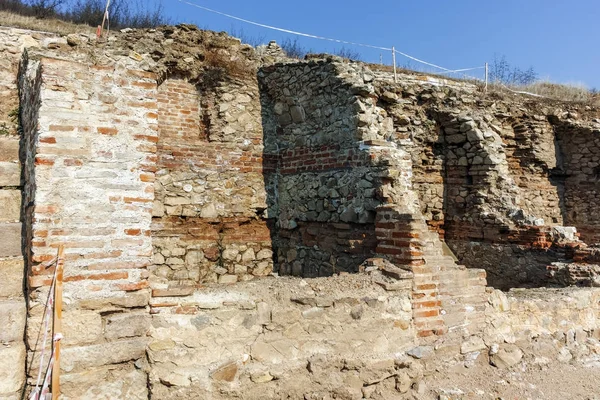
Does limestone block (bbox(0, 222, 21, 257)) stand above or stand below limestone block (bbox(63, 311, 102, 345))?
above

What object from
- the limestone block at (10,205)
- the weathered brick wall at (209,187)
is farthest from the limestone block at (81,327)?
the weathered brick wall at (209,187)

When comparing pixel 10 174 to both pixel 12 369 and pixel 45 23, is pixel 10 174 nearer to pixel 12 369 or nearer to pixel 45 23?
pixel 12 369

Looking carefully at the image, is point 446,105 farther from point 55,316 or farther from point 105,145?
point 55,316

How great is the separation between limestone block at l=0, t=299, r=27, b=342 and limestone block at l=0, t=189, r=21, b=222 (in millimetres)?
792

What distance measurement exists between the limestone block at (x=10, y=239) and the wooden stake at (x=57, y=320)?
566 mm

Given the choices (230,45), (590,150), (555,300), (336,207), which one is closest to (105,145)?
(336,207)


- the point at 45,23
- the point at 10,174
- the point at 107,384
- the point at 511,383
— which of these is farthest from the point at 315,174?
the point at 45,23

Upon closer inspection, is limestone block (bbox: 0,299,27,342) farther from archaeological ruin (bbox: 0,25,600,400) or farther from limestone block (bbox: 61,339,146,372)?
limestone block (bbox: 61,339,146,372)

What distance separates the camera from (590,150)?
395 inches

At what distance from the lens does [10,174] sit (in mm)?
3324

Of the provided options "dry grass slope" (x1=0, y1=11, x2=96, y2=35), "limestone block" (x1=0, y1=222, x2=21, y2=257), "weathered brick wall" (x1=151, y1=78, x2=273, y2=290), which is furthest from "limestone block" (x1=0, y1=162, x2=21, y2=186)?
"dry grass slope" (x1=0, y1=11, x2=96, y2=35)

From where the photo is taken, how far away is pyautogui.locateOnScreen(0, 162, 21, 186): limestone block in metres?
3.29

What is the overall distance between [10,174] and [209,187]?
359cm

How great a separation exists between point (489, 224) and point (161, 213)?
222 inches
